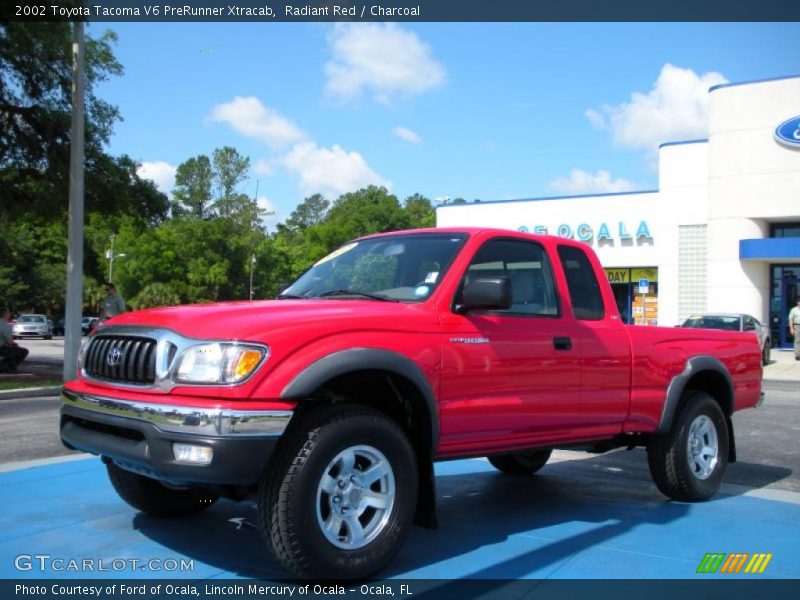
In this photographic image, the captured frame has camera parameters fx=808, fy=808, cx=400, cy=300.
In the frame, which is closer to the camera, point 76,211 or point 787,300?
point 76,211

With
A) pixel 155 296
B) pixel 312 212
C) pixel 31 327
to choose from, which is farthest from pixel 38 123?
pixel 312 212

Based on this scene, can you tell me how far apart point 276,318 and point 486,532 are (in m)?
2.18

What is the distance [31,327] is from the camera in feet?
155

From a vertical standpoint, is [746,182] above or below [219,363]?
above

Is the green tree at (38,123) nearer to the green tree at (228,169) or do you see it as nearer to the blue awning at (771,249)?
the blue awning at (771,249)

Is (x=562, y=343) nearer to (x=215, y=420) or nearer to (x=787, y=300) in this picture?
(x=215, y=420)

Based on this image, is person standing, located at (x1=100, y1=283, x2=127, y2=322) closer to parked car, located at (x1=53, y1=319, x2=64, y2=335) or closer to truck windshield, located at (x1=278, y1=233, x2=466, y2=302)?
truck windshield, located at (x1=278, y1=233, x2=466, y2=302)

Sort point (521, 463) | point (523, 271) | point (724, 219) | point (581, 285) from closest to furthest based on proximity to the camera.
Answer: point (523, 271), point (581, 285), point (521, 463), point (724, 219)

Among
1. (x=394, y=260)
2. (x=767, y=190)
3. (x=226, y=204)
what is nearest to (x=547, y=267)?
(x=394, y=260)

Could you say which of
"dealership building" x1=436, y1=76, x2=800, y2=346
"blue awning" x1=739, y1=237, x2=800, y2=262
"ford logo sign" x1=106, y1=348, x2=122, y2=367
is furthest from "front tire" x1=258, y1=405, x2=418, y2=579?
"blue awning" x1=739, y1=237, x2=800, y2=262

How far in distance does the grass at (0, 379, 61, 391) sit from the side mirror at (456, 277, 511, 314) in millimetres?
11657

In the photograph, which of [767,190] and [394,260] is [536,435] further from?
[767,190]

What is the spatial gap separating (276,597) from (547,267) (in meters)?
2.88

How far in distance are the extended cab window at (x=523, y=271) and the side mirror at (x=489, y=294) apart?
43 centimetres
